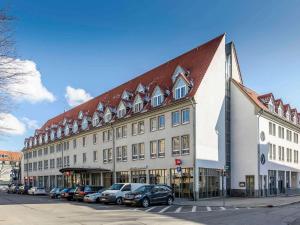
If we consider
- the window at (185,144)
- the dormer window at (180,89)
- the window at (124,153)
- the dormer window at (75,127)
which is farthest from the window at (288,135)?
the dormer window at (75,127)

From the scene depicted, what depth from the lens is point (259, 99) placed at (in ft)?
150

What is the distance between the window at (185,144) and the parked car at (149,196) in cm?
762

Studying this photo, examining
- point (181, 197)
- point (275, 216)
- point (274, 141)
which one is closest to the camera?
point (275, 216)

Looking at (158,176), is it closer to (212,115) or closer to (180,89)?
(212,115)

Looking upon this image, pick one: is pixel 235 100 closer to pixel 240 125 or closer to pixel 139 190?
pixel 240 125

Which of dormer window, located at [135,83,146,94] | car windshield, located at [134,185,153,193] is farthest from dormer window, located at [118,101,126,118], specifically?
car windshield, located at [134,185,153,193]

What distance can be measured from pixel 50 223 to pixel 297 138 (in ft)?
141

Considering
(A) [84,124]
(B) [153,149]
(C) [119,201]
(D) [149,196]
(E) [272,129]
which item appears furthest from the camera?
(A) [84,124]

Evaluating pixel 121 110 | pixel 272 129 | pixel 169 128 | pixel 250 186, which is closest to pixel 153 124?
pixel 169 128

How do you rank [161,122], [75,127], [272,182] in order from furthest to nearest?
[75,127]
[272,182]
[161,122]

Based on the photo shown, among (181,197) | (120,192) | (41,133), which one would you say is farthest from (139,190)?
(41,133)

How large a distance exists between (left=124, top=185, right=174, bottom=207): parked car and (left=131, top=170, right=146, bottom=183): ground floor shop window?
13.2 metres

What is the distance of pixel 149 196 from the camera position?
27.8 meters

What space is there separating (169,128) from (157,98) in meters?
4.12
